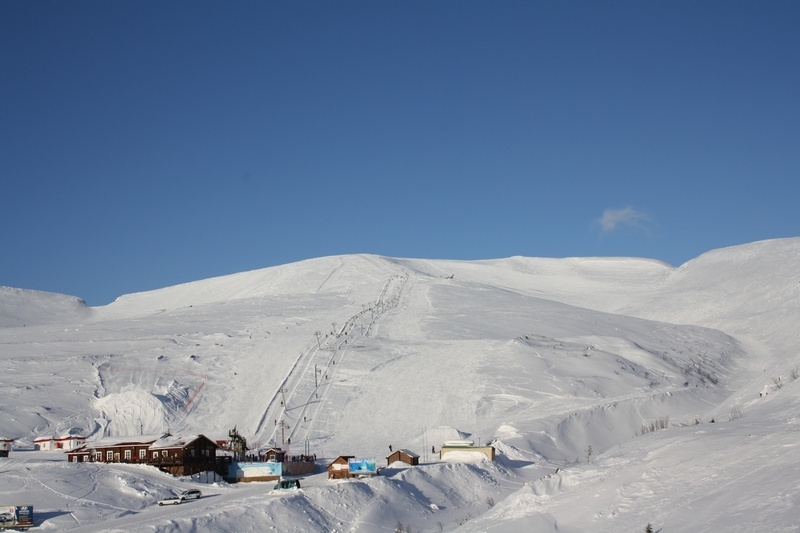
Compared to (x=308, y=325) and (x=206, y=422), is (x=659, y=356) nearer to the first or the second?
(x=308, y=325)

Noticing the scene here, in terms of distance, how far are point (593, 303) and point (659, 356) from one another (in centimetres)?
3247

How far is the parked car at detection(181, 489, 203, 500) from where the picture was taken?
31.1 meters

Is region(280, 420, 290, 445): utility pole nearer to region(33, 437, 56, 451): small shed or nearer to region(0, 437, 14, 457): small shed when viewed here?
region(33, 437, 56, 451): small shed

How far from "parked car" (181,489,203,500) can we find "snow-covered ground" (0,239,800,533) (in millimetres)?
550

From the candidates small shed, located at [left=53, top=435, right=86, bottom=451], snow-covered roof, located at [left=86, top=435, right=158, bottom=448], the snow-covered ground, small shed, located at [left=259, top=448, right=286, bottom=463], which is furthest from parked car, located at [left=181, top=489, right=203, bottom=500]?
small shed, located at [left=53, top=435, right=86, bottom=451]

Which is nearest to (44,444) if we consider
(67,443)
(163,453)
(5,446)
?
(67,443)

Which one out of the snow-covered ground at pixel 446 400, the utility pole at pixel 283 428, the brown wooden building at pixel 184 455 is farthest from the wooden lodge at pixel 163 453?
the utility pole at pixel 283 428

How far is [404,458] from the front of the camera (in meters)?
36.8

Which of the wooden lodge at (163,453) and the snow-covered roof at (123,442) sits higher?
the snow-covered roof at (123,442)

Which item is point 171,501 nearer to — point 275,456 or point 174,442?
point 275,456

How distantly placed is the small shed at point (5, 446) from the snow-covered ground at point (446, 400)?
812mm

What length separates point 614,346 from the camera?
58.3 meters

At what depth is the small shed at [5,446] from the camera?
3869 cm

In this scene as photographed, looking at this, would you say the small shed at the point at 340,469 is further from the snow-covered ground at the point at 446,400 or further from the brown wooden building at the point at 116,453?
the brown wooden building at the point at 116,453
